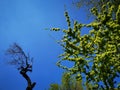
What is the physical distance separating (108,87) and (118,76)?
0.52 m

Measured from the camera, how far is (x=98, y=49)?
8375 mm

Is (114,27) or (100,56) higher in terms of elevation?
(114,27)

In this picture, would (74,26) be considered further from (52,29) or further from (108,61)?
(108,61)

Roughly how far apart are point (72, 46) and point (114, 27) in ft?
4.86

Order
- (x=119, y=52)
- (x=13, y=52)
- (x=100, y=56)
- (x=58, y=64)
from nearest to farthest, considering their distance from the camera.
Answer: (x=100, y=56) → (x=119, y=52) → (x=58, y=64) → (x=13, y=52)

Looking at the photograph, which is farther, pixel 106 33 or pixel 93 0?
pixel 93 0

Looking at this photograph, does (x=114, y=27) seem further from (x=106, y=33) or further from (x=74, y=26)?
(x=74, y=26)

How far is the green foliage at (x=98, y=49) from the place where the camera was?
7.96m

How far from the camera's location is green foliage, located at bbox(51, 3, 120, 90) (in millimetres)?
7965

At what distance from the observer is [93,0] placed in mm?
19766

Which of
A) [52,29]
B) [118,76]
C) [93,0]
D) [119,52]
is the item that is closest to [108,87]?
[118,76]

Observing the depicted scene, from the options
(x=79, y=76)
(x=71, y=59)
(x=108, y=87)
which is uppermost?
(x=71, y=59)

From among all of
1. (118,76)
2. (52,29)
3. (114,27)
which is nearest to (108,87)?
(118,76)

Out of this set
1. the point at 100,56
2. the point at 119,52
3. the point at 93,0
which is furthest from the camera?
the point at 93,0
